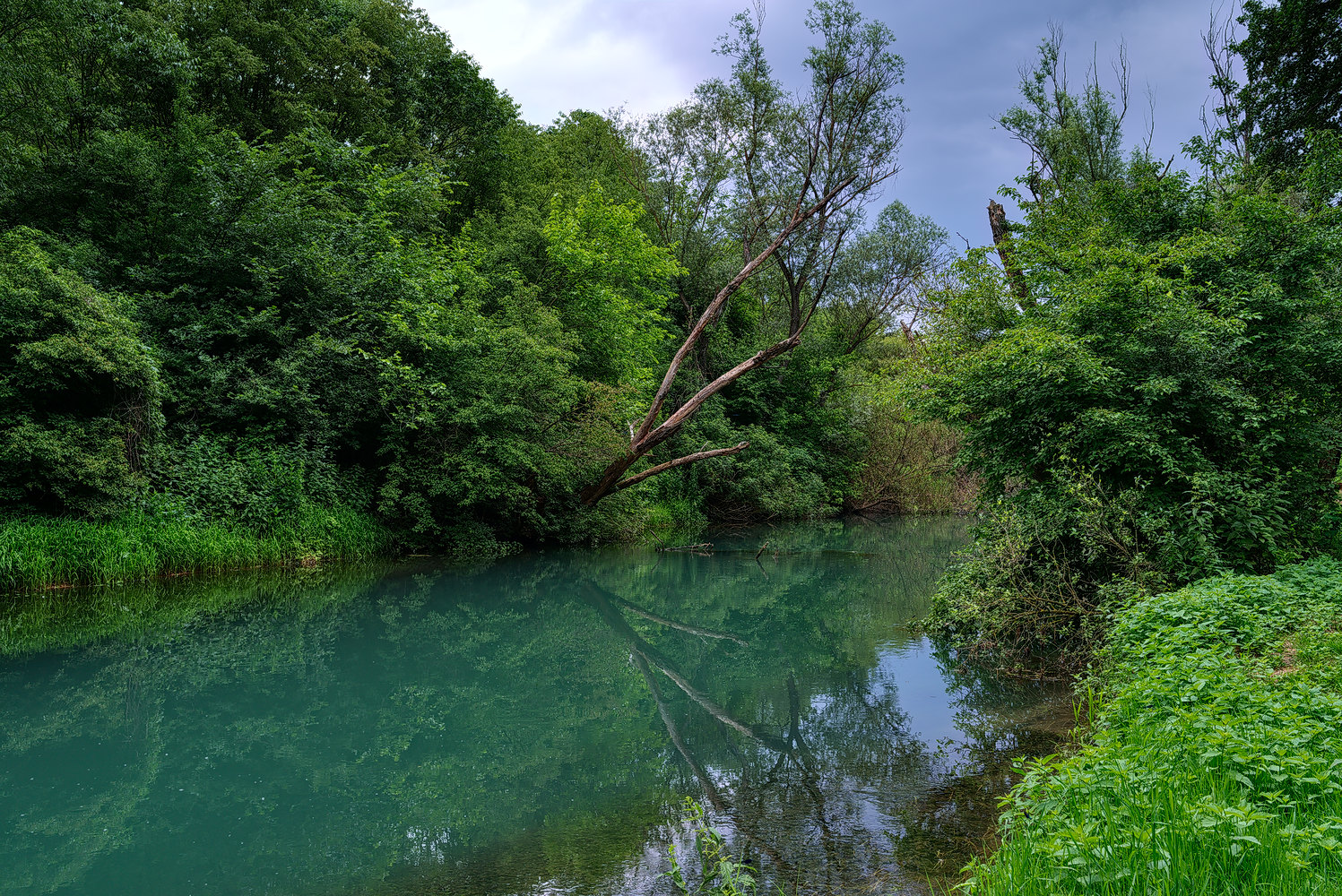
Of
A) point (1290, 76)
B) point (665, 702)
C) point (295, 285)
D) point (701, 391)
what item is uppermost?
point (1290, 76)

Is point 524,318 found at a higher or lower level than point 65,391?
higher

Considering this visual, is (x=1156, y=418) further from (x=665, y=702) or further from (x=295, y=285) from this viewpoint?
(x=295, y=285)

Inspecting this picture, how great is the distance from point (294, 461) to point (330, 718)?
31.0 ft

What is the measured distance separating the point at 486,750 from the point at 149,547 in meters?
9.67

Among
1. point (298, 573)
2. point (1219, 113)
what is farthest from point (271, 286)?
point (1219, 113)

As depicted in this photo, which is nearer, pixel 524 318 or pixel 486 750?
pixel 486 750

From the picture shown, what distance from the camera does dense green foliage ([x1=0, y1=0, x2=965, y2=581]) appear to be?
1313 cm

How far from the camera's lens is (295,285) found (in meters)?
16.4

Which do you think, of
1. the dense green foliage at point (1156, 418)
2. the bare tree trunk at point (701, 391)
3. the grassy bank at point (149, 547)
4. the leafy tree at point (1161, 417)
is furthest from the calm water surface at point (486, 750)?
the bare tree trunk at point (701, 391)

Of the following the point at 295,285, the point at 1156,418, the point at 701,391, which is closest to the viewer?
the point at 1156,418

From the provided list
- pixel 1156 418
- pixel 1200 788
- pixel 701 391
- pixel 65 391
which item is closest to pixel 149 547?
pixel 65 391

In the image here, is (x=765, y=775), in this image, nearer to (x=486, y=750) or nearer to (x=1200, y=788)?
(x=486, y=750)

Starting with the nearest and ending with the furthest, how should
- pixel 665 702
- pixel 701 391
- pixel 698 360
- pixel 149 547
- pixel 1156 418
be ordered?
1. pixel 1156 418
2. pixel 665 702
3. pixel 149 547
4. pixel 701 391
5. pixel 698 360

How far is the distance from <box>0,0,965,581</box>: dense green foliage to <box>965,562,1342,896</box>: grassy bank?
12627 millimetres
